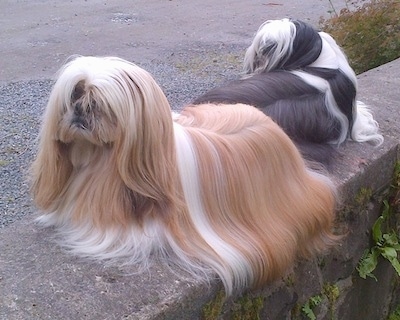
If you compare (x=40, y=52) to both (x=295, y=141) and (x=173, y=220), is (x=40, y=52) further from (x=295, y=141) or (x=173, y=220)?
(x=173, y=220)

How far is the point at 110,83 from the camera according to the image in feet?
7.21

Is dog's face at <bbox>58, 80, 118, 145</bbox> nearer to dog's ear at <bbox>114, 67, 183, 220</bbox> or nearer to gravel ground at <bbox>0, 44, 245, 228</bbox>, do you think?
dog's ear at <bbox>114, 67, 183, 220</bbox>

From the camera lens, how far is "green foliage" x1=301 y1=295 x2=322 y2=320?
9.22 feet

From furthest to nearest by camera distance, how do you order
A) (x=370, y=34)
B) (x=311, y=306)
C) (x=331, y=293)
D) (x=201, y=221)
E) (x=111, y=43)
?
(x=111, y=43), (x=370, y=34), (x=331, y=293), (x=311, y=306), (x=201, y=221)

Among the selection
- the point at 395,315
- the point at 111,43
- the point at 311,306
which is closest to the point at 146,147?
the point at 311,306

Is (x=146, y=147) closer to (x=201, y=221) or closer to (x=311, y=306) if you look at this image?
(x=201, y=221)

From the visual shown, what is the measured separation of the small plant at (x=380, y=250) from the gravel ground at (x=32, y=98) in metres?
1.66

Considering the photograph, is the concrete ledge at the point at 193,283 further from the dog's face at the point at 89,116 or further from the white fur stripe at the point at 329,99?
the dog's face at the point at 89,116

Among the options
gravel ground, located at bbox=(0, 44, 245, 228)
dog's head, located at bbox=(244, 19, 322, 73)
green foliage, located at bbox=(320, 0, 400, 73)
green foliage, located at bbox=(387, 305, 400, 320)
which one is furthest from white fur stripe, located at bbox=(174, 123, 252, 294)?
green foliage, located at bbox=(320, 0, 400, 73)

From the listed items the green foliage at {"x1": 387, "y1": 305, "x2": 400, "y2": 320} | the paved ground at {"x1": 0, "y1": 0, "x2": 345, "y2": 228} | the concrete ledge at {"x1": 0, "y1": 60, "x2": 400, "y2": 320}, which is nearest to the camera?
the concrete ledge at {"x1": 0, "y1": 60, "x2": 400, "y2": 320}

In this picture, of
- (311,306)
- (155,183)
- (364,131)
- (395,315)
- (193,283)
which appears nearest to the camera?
(193,283)

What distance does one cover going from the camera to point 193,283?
2172 millimetres

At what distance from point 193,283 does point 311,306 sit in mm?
861

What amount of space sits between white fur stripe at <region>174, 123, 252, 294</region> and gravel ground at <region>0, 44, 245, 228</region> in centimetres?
145
